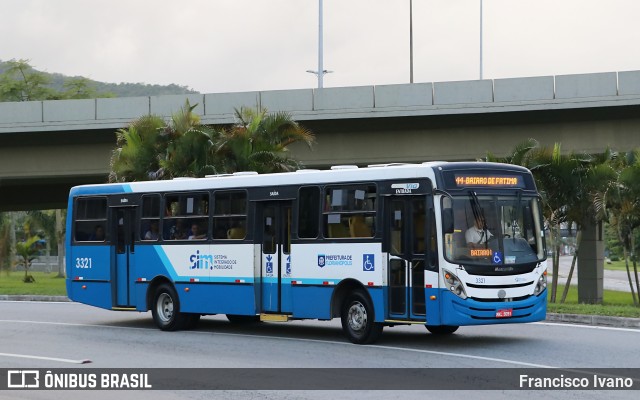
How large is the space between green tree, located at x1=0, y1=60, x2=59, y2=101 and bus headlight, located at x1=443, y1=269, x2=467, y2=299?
61932 millimetres

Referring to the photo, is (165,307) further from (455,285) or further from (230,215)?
(455,285)

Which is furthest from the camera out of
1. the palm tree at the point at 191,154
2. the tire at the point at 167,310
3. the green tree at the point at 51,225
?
the green tree at the point at 51,225

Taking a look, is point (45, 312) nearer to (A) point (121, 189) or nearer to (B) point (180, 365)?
(A) point (121, 189)

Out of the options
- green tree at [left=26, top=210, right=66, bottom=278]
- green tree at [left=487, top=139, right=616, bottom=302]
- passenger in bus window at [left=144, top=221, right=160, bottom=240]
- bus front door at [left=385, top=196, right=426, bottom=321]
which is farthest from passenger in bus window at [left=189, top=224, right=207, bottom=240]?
green tree at [left=26, top=210, right=66, bottom=278]

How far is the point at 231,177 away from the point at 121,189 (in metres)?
3.44

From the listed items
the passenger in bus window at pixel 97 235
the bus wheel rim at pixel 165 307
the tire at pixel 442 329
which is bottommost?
the tire at pixel 442 329

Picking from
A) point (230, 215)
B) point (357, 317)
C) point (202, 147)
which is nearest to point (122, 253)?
point (230, 215)

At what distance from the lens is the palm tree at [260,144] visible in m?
34.4

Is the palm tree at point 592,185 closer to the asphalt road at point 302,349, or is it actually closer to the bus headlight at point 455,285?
the asphalt road at point 302,349

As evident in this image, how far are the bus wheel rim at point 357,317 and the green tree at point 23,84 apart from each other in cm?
6027

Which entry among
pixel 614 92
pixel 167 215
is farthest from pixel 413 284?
pixel 614 92

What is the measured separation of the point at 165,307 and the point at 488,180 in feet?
25.0

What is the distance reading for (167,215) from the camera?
Answer: 2209 centimetres

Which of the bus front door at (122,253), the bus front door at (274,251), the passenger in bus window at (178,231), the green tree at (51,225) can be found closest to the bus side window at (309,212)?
the bus front door at (274,251)
